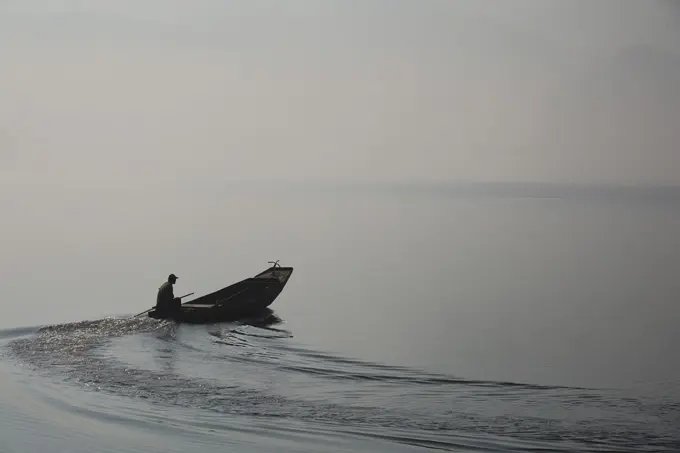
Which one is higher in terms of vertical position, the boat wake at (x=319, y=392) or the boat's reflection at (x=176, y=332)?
the boat's reflection at (x=176, y=332)

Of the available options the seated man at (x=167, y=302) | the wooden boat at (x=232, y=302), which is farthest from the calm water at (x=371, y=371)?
the seated man at (x=167, y=302)

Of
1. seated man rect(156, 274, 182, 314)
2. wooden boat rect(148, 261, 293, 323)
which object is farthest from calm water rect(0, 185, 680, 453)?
seated man rect(156, 274, 182, 314)

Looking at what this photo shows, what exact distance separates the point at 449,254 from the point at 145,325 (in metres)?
27.6

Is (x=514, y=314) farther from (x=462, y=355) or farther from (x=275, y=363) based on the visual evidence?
(x=275, y=363)

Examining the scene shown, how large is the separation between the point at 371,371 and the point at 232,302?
614cm

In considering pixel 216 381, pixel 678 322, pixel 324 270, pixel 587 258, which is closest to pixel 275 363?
pixel 216 381

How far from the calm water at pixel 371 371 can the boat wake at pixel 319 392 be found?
48mm

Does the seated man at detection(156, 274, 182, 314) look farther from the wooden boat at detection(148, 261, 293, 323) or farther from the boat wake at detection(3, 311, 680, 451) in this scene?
the boat wake at detection(3, 311, 680, 451)

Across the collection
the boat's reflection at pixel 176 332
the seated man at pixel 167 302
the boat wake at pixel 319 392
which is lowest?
the boat wake at pixel 319 392

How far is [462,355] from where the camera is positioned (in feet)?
67.5

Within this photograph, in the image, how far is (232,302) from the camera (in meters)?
23.1

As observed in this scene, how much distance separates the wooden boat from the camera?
2136 centimetres

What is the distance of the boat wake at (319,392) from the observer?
1370cm

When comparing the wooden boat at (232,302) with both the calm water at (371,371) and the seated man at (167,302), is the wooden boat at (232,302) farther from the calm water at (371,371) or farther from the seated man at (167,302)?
the calm water at (371,371)
